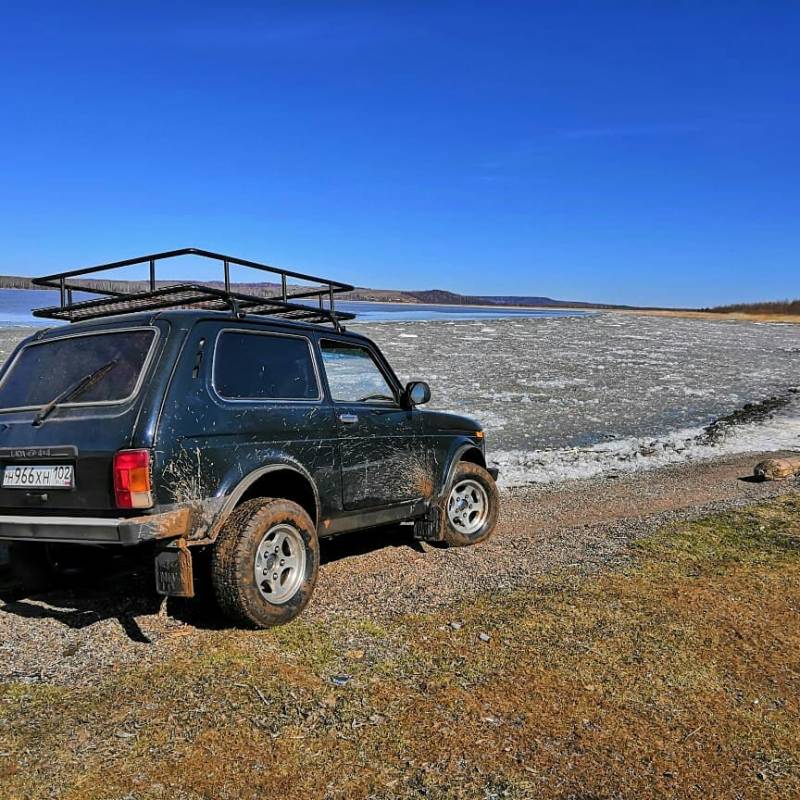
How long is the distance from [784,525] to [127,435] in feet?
19.0

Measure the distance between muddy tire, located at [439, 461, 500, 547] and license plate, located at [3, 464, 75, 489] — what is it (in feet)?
10.5

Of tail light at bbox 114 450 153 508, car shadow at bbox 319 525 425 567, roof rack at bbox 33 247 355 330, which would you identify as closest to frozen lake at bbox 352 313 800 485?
car shadow at bbox 319 525 425 567

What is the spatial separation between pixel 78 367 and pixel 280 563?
172cm

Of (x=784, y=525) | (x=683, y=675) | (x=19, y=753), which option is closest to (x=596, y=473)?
(x=784, y=525)

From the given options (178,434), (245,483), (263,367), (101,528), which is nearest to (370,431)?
(263,367)

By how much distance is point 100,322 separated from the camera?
495 cm

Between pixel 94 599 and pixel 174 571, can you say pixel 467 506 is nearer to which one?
pixel 94 599

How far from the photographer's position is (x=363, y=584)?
221 inches

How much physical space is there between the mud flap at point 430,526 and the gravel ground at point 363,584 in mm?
163

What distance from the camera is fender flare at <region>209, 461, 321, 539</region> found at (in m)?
4.49

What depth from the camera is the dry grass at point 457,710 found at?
9.87 feet

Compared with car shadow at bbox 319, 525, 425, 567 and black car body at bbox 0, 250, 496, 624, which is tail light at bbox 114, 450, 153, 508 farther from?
car shadow at bbox 319, 525, 425, 567

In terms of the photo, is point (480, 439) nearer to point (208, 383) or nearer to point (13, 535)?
point (208, 383)

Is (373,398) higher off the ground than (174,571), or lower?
higher
